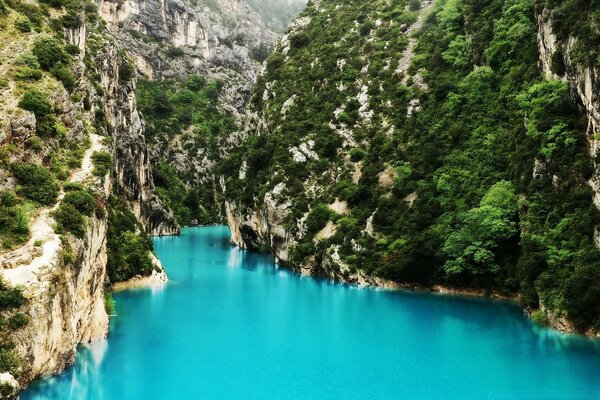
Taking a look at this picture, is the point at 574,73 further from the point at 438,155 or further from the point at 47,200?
the point at 47,200

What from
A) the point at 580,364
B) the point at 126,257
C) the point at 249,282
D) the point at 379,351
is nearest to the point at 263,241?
the point at 249,282

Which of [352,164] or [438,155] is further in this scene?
[352,164]

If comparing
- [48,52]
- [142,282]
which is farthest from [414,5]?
[48,52]

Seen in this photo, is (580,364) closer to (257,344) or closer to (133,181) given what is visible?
(257,344)

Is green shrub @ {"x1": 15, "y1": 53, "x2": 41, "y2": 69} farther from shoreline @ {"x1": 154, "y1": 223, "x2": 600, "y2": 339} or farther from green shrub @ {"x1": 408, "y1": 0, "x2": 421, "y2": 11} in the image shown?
green shrub @ {"x1": 408, "y1": 0, "x2": 421, "y2": 11}

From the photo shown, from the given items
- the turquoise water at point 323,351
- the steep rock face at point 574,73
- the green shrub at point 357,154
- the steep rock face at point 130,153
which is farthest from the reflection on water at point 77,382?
the green shrub at point 357,154

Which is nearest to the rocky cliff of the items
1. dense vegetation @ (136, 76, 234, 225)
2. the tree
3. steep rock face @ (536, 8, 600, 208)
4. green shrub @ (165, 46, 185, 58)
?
the tree
